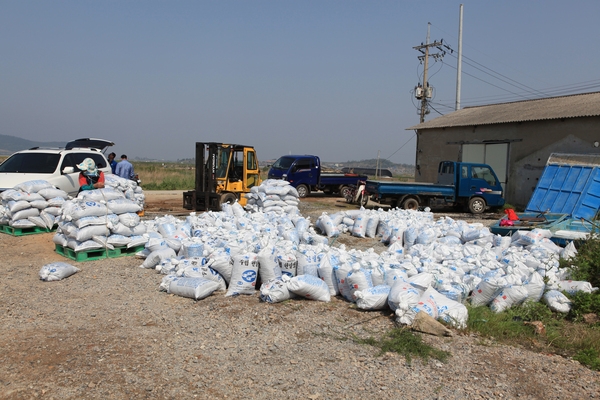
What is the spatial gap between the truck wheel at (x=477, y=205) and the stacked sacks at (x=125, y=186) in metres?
10.1

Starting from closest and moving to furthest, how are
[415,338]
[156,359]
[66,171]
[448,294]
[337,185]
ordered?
[156,359] < [415,338] < [448,294] < [66,171] < [337,185]

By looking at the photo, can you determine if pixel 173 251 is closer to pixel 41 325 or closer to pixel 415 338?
pixel 41 325

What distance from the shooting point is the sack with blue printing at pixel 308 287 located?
517 cm

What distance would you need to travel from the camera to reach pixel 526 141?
17.3 metres

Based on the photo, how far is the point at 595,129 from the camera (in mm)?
15164

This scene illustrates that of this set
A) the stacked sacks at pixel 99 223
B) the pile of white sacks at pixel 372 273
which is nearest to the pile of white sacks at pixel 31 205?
the stacked sacks at pixel 99 223

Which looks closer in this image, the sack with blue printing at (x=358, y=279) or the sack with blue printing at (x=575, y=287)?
the sack with blue printing at (x=358, y=279)

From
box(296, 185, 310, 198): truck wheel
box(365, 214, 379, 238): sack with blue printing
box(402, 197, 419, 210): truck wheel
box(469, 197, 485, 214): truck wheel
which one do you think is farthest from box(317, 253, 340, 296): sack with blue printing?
box(296, 185, 310, 198): truck wheel

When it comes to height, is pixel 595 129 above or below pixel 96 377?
above

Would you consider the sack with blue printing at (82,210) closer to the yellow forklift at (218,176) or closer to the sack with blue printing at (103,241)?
the sack with blue printing at (103,241)

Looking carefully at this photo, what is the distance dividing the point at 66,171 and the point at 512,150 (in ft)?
49.6

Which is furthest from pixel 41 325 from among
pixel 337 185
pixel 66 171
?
pixel 337 185

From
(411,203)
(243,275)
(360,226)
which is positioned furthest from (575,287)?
(411,203)

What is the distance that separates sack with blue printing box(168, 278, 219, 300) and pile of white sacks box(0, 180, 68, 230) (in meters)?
4.18
